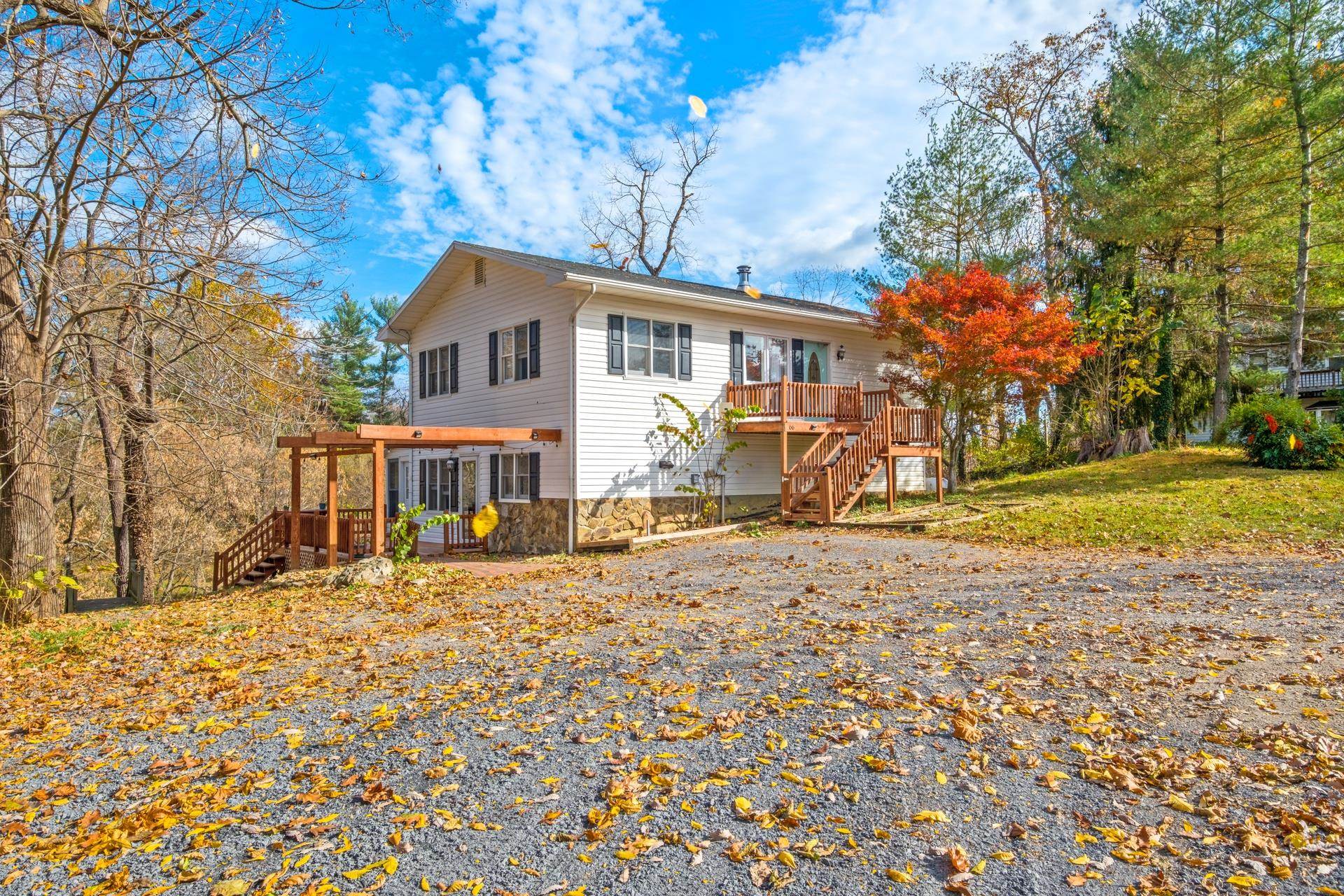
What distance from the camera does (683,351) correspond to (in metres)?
15.9

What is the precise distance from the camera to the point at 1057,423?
22219mm

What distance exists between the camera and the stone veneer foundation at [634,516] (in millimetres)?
14586

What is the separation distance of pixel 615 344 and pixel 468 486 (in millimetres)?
5202

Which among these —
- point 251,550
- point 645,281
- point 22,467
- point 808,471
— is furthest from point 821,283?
point 22,467

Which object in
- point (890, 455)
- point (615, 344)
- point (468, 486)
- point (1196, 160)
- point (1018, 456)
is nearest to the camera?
point (615, 344)

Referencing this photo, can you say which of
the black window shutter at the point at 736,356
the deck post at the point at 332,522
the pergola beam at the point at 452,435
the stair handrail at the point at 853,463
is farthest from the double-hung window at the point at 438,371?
the stair handrail at the point at 853,463

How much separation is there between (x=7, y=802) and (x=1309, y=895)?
5607mm

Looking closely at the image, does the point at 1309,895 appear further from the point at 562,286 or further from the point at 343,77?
the point at 562,286

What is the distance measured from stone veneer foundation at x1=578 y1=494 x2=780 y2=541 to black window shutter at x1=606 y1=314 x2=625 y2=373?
2643 millimetres

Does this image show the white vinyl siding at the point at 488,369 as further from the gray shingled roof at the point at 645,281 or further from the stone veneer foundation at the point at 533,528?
the gray shingled roof at the point at 645,281

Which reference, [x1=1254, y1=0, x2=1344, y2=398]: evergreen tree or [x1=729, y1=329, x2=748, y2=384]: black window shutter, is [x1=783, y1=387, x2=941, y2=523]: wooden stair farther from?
[x1=1254, y1=0, x2=1344, y2=398]: evergreen tree

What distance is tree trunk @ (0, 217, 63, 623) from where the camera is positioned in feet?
27.1

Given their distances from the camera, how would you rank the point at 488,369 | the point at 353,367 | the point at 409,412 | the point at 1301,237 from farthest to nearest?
the point at 353,367 → the point at 409,412 → the point at 488,369 → the point at 1301,237

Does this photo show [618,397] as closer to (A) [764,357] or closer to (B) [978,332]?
(A) [764,357]
